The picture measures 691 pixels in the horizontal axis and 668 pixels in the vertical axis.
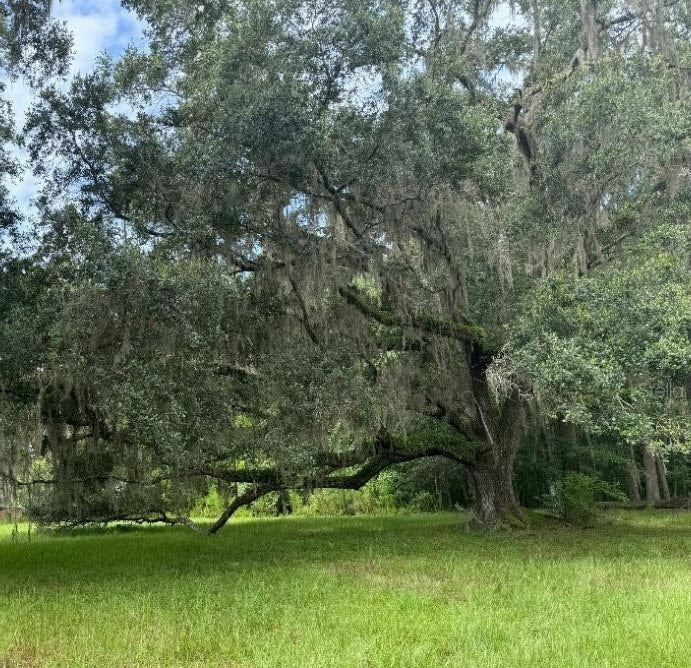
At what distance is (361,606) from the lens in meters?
6.46

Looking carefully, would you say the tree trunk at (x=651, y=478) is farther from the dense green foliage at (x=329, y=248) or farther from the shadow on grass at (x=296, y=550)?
the dense green foliage at (x=329, y=248)

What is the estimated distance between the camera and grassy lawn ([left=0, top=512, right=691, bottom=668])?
4.93 m

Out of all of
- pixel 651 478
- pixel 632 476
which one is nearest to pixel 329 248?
pixel 651 478

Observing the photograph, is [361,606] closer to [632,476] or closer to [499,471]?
[499,471]

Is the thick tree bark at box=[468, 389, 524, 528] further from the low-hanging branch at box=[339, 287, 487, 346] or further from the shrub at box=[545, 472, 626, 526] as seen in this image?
the low-hanging branch at box=[339, 287, 487, 346]

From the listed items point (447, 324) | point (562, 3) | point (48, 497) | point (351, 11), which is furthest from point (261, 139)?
point (48, 497)

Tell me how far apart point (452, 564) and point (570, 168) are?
25.6 feet

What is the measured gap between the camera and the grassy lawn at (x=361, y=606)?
16.2ft

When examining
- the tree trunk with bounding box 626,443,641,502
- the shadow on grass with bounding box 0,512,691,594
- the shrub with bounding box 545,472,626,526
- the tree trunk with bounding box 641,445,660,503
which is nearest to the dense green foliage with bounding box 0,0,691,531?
the shadow on grass with bounding box 0,512,691,594

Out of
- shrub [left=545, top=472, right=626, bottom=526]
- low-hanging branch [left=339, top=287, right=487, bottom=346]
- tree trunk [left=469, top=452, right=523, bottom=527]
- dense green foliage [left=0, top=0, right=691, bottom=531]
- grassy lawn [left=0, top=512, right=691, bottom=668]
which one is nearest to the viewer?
grassy lawn [left=0, top=512, right=691, bottom=668]

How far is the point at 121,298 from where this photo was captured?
830cm

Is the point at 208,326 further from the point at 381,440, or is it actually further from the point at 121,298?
the point at 381,440

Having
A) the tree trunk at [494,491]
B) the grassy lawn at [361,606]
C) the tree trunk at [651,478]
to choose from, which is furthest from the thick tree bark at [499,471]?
the tree trunk at [651,478]

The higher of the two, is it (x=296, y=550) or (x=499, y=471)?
(x=499, y=471)
